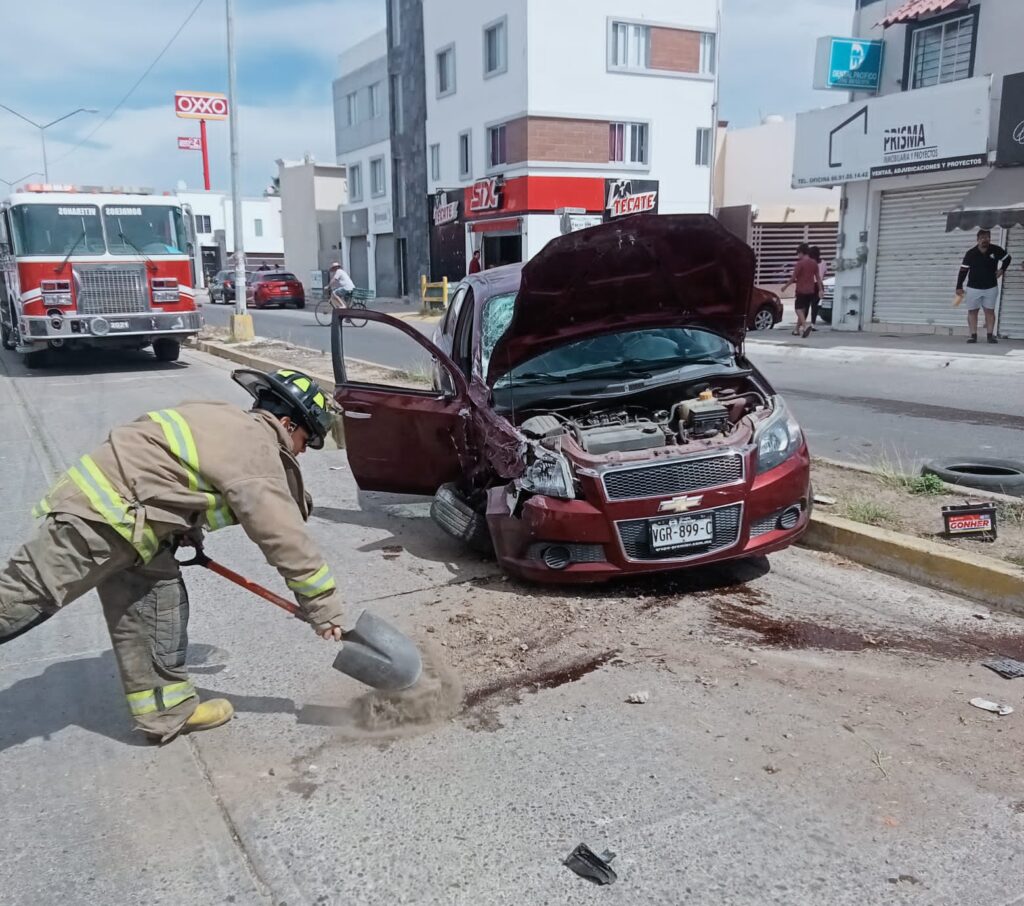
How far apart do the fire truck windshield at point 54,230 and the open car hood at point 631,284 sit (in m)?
11.0

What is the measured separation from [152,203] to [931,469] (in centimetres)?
1238

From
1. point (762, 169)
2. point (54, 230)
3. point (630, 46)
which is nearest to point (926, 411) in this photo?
point (54, 230)

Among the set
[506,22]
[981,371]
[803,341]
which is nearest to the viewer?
[981,371]

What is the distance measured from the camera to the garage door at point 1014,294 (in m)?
16.5

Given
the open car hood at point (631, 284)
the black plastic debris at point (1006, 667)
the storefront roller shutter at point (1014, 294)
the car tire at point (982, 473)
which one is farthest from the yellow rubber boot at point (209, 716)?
the storefront roller shutter at point (1014, 294)

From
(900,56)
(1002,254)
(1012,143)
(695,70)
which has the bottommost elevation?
(1002,254)

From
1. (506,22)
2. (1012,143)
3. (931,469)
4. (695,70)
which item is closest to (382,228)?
(506,22)

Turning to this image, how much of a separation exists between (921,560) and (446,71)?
116 feet

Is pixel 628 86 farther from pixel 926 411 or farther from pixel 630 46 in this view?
pixel 926 411

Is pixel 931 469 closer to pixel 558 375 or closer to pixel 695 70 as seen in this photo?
pixel 558 375

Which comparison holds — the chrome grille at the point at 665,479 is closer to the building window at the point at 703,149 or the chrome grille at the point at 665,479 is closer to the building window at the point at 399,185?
the building window at the point at 703,149

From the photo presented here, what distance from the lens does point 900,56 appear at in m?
18.4

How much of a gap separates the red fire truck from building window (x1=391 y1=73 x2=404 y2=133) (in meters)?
27.5

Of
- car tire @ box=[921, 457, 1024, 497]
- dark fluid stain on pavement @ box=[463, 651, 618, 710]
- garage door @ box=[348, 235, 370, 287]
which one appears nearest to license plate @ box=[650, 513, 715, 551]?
dark fluid stain on pavement @ box=[463, 651, 618, 710]
